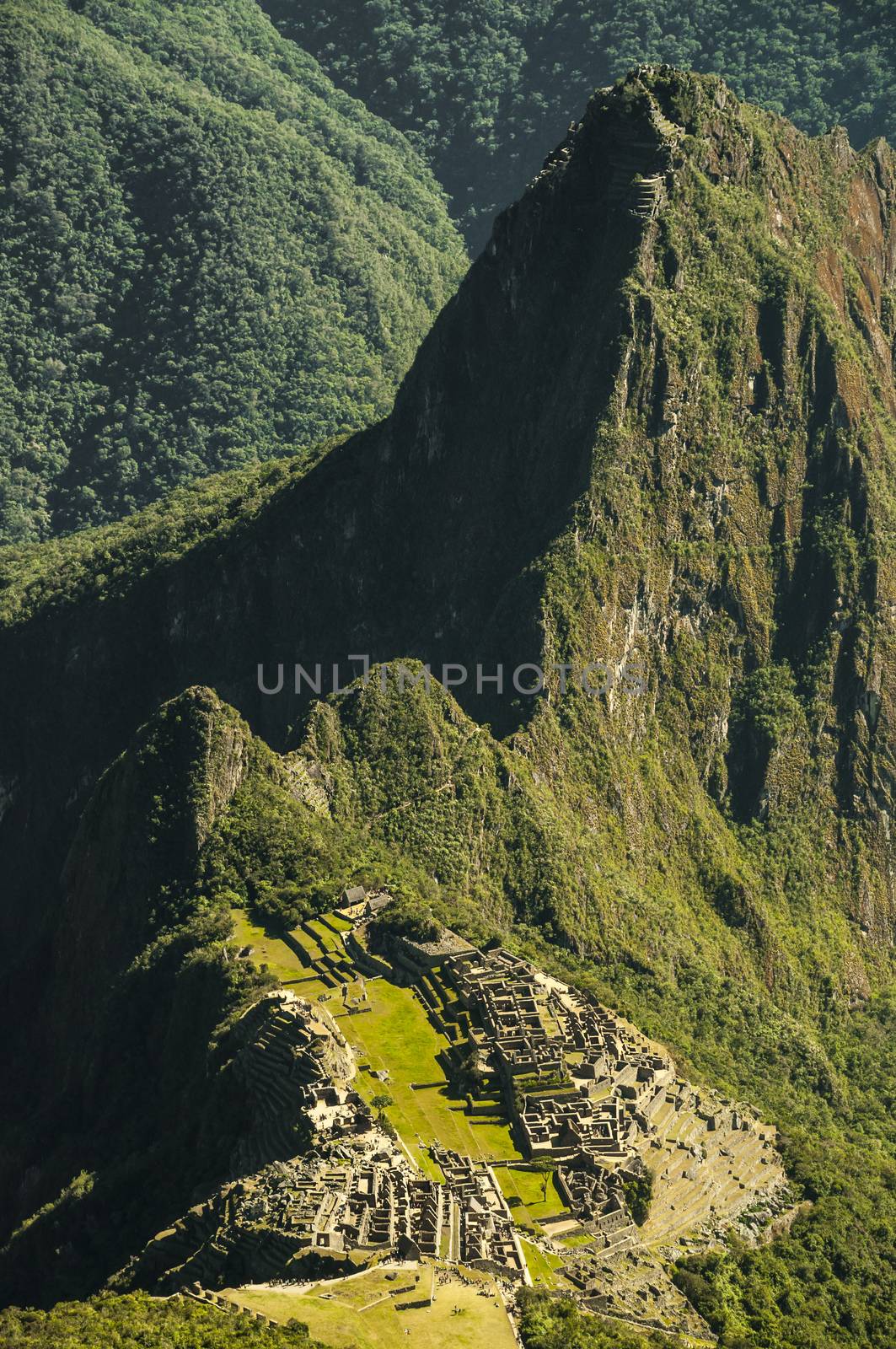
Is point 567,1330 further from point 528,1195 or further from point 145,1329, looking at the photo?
point 145,1329

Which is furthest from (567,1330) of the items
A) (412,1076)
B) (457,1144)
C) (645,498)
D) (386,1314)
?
(645,498)

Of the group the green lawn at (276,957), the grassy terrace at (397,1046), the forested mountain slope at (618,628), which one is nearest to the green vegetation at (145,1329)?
the grassy terrace at (397,1046)

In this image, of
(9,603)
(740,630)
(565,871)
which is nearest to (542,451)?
(740,630)

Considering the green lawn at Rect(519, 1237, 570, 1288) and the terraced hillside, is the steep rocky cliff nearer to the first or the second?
the terraced hillside

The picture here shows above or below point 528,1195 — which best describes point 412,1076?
above

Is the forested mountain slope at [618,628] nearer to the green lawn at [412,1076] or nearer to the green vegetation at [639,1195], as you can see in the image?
the green lawn at [412,1076]

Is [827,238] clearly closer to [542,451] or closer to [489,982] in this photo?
[542,451]
